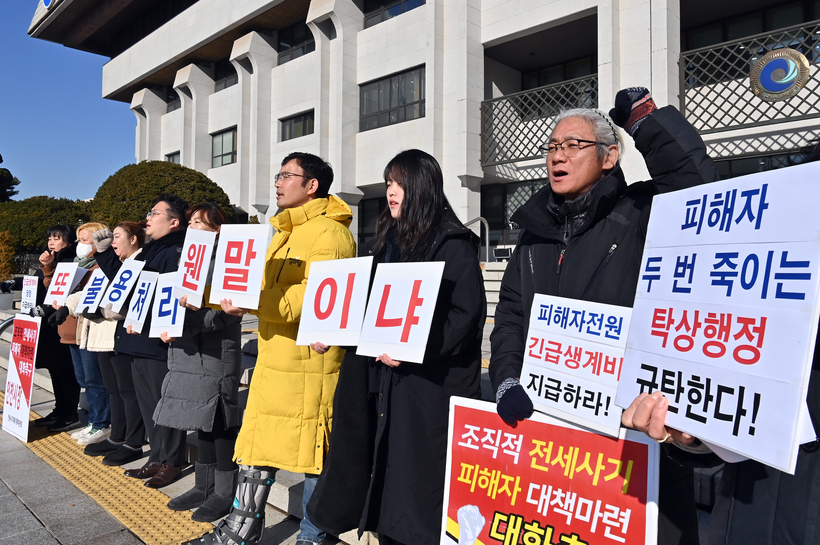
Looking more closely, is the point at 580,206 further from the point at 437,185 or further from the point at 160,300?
the point at 160,300

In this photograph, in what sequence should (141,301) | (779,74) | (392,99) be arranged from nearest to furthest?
(141,301), (779,74), (392,99)

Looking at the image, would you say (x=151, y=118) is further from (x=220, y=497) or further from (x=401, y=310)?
(x=401, y=310)

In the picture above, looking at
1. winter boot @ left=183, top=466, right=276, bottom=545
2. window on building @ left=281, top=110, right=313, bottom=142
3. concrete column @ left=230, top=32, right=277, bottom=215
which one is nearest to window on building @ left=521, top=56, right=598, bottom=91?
window on building @ left=281, top=110, right=313, bottom=142

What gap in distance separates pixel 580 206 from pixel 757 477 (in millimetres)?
974

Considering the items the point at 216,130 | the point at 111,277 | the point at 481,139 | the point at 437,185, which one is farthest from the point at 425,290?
the point at 216,130

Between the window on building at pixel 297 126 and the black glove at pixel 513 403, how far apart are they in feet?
61.4

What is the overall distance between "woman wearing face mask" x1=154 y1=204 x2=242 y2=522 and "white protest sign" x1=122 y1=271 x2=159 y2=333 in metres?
0.36

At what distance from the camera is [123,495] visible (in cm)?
391

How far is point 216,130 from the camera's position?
2378 centimetres

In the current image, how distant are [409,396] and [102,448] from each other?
12.6ft

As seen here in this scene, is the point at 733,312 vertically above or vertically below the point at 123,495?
above

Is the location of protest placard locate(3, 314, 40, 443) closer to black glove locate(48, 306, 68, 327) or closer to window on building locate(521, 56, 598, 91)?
black glove locate(48, 306, 68, 327)

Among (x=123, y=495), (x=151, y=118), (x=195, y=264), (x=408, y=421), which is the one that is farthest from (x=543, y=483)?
(x=151, y=118)

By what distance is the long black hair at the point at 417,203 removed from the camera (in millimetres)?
2465
